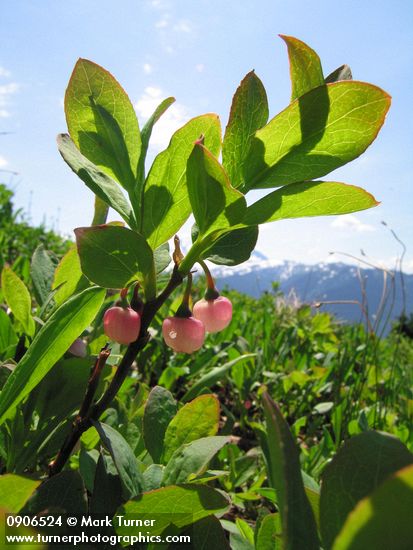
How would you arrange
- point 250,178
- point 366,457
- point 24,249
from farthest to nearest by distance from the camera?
point 24,249
point 250,178
point 366,457

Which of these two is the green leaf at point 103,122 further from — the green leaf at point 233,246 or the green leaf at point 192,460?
the green leaf at point 192,460

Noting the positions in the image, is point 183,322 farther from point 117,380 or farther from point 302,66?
point 302,66

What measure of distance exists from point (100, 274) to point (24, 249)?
3.30 m

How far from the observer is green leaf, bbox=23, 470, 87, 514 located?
2.14 ft

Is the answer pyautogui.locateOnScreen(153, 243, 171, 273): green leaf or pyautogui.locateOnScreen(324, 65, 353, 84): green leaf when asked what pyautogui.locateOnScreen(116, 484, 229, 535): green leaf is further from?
pyautogui.locateOnScreen(324, 65, 353, 84): green leaf

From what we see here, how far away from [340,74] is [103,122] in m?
0.41

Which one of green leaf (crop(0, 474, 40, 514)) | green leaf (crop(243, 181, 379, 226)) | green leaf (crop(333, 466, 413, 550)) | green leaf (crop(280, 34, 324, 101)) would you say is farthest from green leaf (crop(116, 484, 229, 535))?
green leaf (crop(280, 34, 324, 101))

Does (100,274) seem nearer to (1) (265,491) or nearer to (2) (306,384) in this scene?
(1) (265,491)

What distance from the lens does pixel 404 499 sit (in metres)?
0.35

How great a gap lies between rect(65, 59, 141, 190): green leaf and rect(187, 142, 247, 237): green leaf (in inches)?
6.9

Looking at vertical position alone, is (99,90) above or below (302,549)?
above

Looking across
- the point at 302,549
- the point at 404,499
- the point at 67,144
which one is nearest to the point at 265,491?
the point at 302,549

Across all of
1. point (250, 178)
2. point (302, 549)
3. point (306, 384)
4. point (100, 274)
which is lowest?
point (306, 384)

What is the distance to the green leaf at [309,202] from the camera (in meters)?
0.70
